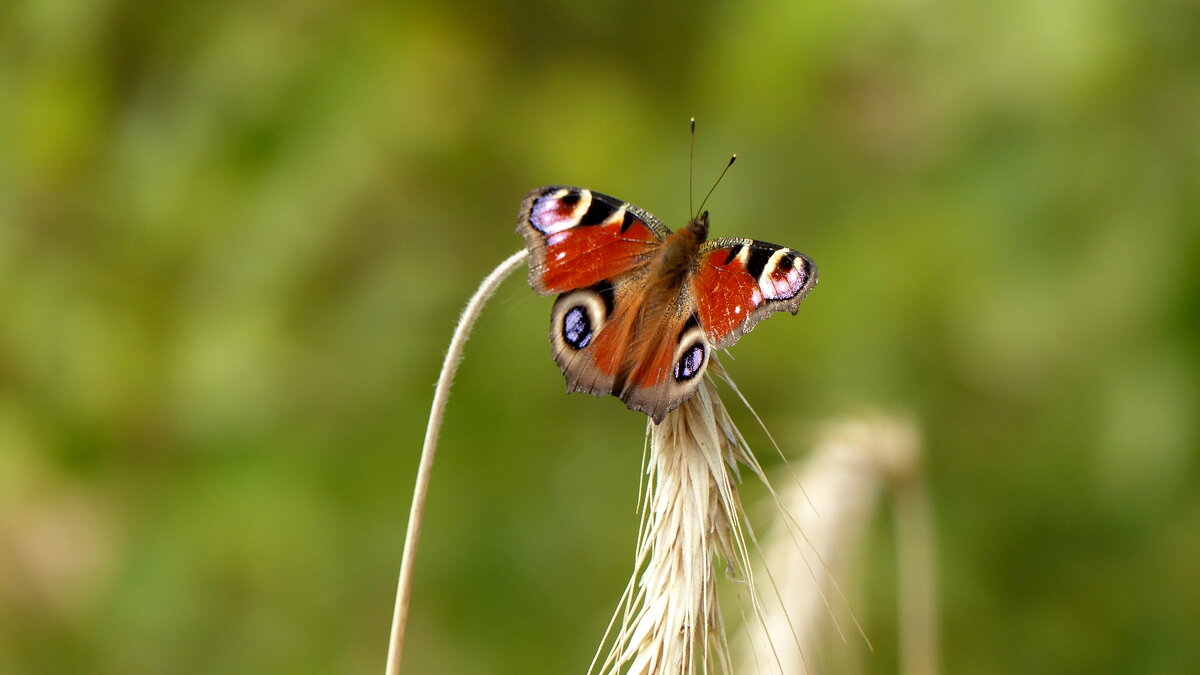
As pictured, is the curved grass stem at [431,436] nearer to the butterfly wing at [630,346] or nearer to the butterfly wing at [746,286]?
the butterfly wing at [630,346]

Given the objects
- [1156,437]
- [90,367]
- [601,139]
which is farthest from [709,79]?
[90,367]

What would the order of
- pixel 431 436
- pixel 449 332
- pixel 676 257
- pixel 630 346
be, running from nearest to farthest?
pixel 431 436
pixel 630 346
pixel 676 257
pixel 449 332

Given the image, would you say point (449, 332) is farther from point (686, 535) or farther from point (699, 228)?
point (686, 535)

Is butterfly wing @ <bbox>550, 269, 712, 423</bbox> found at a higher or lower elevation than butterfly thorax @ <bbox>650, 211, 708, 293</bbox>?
lower

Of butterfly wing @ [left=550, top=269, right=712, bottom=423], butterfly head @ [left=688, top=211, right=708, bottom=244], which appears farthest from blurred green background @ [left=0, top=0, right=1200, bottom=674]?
butterfly wing @ [left=550, top=269, right=712, bottom=423]

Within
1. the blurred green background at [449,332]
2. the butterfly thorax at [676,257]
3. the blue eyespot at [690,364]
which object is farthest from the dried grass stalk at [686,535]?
the blurred green background at [449,332]

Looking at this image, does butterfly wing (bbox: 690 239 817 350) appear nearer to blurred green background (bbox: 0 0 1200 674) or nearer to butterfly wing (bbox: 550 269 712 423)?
butterfly wing (bbox: 550 269 712 423)

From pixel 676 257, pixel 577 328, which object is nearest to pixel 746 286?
pixel 676 257
